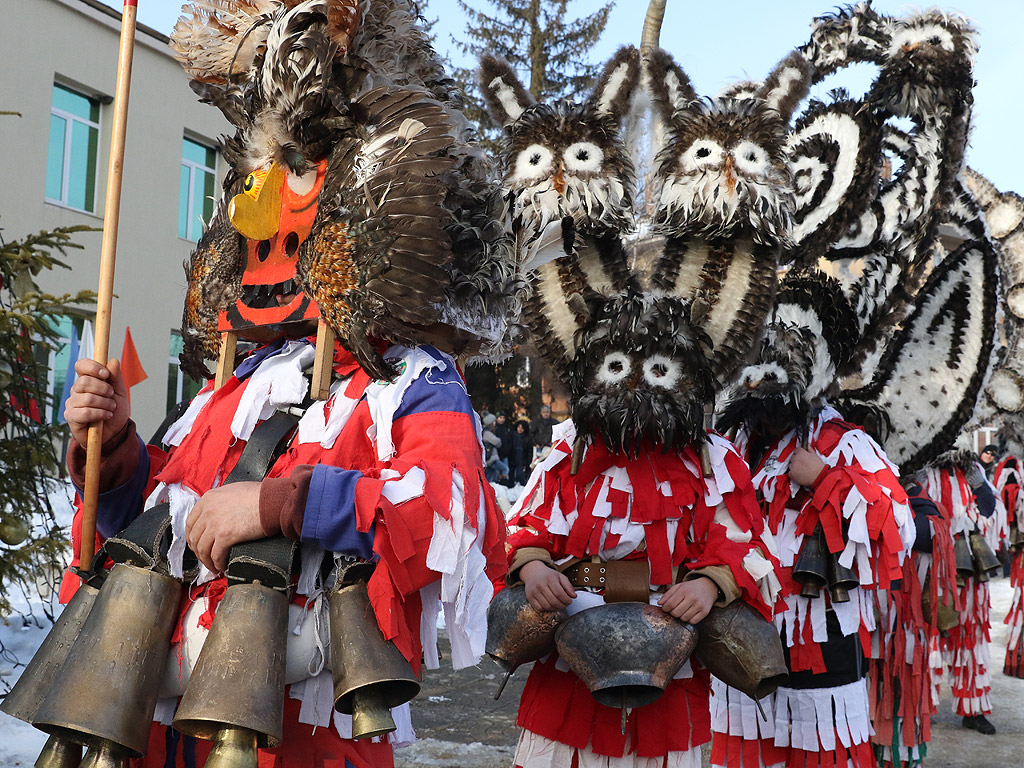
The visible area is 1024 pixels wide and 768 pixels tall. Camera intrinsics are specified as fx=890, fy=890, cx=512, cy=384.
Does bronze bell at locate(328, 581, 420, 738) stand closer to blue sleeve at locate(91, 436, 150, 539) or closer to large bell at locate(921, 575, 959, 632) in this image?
blue sleeve at locate(91, 436, 150, 539)

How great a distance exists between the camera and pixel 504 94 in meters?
3.41

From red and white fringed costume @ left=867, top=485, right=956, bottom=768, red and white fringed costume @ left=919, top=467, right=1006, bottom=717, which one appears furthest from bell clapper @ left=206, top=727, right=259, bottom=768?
red and white fringed costume @ left=919, top=467, right=1006, bottom=717

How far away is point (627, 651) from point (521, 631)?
368mm

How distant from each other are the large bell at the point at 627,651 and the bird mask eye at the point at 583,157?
4.99 ft

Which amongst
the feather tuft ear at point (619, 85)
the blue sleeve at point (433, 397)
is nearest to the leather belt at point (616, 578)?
the blue sleeve at point (433, 397)

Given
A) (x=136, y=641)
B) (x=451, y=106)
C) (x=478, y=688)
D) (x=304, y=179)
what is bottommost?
(x=478, y=688)

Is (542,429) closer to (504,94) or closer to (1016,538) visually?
(1016,538)

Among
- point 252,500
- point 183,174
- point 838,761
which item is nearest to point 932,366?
point 838,761

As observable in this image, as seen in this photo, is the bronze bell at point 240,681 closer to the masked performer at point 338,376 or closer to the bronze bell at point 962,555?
the masked performer at point 338,376

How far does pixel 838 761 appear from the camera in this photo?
3406 mm

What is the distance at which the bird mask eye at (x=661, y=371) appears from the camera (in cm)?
297

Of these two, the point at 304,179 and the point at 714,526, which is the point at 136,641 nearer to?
the point at 304,179

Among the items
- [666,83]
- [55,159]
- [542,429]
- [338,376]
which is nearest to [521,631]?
[338,376]

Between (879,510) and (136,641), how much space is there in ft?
9.63
